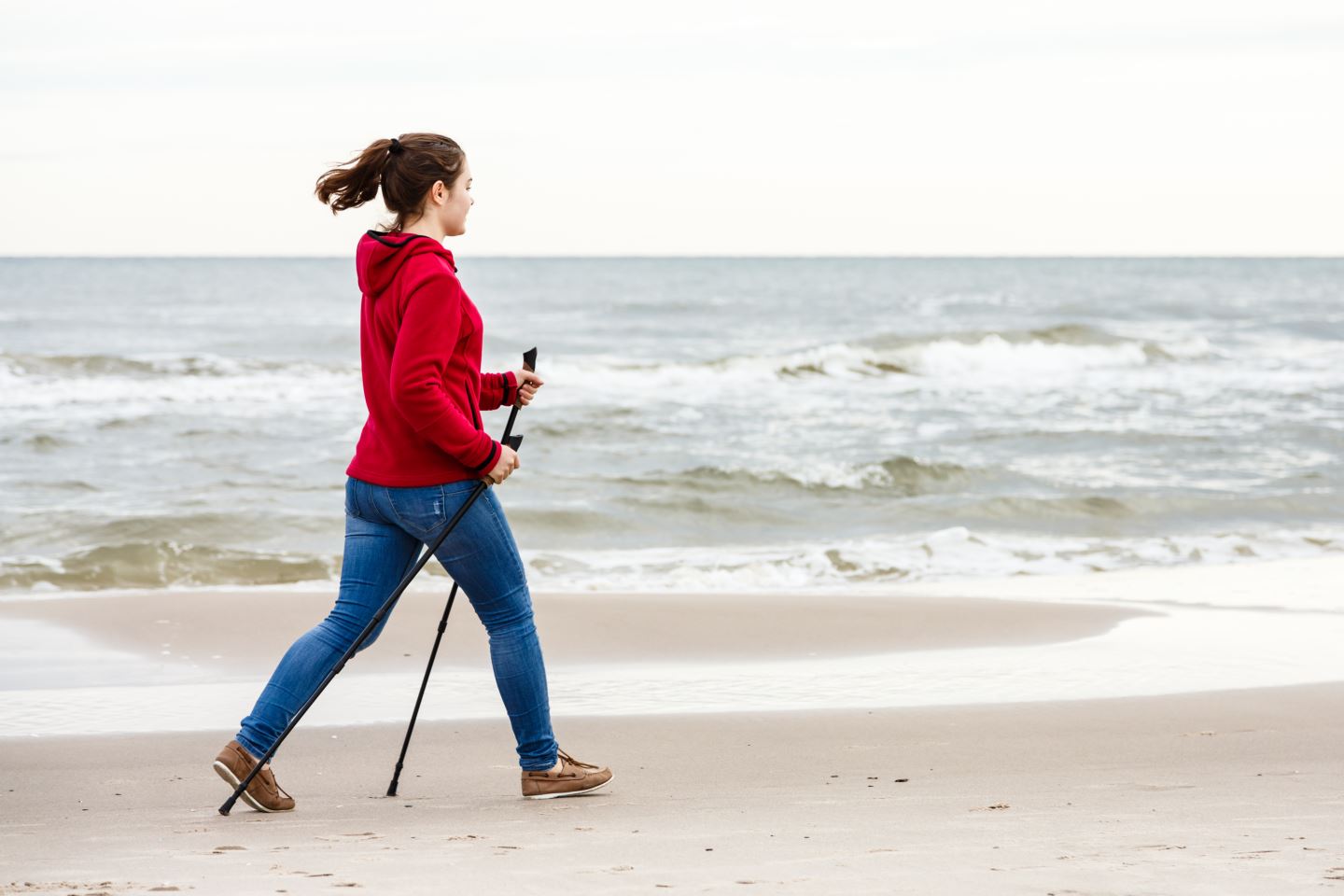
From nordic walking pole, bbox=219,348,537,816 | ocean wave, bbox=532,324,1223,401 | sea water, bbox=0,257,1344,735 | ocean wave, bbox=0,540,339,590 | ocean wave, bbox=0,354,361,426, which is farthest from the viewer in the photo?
ocean wave, bbox=532,324,1223,401

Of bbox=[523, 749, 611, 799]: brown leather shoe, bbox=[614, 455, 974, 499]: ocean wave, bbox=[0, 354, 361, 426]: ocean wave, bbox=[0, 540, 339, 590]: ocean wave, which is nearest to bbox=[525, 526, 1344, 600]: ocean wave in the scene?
bbox=[0, 540, 339, 590]: ocean wave

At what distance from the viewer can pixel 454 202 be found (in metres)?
3.45

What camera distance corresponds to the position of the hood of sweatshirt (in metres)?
3.32

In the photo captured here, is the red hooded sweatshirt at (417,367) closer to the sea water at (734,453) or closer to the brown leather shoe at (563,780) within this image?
the brown leather shoe at (563,780)

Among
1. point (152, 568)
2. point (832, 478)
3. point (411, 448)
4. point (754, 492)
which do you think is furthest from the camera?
point (832, 478)

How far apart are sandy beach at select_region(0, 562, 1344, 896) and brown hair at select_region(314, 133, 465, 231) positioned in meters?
1.49

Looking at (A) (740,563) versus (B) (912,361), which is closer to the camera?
(A) (740,563)

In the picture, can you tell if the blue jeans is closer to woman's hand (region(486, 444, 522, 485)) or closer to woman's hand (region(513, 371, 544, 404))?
woman's hand (region(486, 444, 522, 485))

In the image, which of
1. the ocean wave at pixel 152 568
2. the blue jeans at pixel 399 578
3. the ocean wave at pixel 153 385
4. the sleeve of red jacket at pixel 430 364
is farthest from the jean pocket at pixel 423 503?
the ocean wave at pixel 153 385

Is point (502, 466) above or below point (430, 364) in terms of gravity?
below

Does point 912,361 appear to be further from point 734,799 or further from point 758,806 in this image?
point 758,806

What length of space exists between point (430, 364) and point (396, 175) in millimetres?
497

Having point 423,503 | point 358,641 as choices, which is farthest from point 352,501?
point 358,641

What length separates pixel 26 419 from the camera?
16203mm
